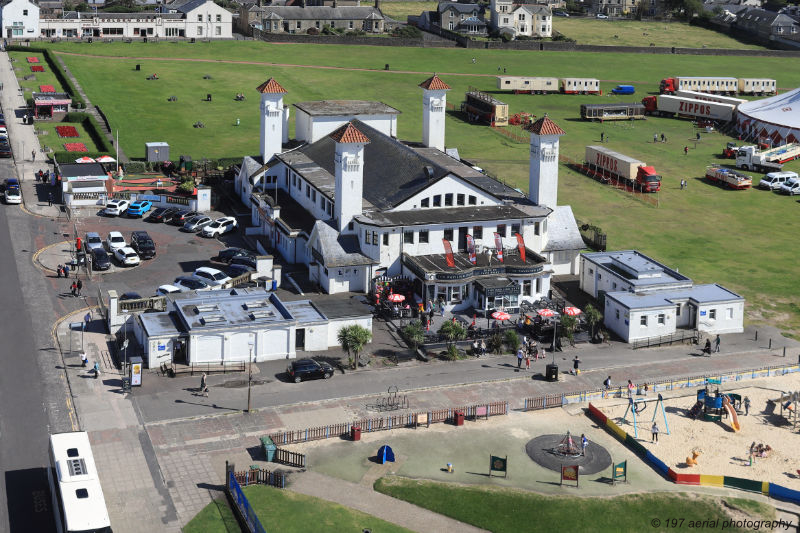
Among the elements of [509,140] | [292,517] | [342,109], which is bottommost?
[292,517]

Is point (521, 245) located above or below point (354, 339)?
above

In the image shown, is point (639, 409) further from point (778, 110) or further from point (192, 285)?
point (778, 110)

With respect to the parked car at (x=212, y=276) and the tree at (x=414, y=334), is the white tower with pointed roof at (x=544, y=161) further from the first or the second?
the parked car at (x=212, y=276)

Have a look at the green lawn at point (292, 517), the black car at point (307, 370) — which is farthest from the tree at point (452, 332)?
the green lawn at point (292, 517)

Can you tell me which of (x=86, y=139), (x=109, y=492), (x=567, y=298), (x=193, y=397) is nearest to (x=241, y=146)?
(x=86, y=139)

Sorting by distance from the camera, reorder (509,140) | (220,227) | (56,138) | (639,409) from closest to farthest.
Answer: (639,409) → (220,227) → (56,138) → (509,140)

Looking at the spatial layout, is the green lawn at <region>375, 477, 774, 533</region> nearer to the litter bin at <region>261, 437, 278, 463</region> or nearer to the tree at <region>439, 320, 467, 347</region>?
the litter bin at <region>261, 437, 278, 463</region>

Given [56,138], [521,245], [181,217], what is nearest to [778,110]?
[521,245]

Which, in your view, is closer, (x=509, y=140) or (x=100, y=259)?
(x=100, y=259)
